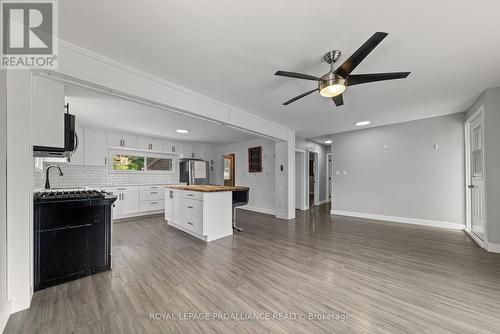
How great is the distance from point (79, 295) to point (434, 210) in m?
6.03

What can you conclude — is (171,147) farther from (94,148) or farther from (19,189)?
(19,189)

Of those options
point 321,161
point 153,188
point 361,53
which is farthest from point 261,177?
point 361,53

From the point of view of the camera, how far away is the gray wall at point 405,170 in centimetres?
386

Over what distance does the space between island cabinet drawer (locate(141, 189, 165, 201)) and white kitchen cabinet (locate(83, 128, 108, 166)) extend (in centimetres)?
121

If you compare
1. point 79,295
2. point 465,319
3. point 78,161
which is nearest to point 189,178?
point 78,161

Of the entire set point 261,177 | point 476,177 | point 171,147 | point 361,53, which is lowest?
point 261,177

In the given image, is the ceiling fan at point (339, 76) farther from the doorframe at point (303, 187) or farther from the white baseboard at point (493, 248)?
the doorframe at point (303, 187)

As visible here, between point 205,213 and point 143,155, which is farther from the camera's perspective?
point 143,155

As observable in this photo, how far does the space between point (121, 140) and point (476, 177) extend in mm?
7675

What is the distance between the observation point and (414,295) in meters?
1.73

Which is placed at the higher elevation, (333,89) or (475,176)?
(333,89)

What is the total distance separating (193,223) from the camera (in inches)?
131

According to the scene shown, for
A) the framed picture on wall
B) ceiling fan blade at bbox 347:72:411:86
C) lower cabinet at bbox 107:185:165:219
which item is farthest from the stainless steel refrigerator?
ceiling fan blade at bbox 347:72:411:86

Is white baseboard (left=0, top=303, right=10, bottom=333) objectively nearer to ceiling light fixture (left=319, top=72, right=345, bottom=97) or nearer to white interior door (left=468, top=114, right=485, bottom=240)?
ceiling light fixture (left=319, top=72, right=345, bottom=97)
